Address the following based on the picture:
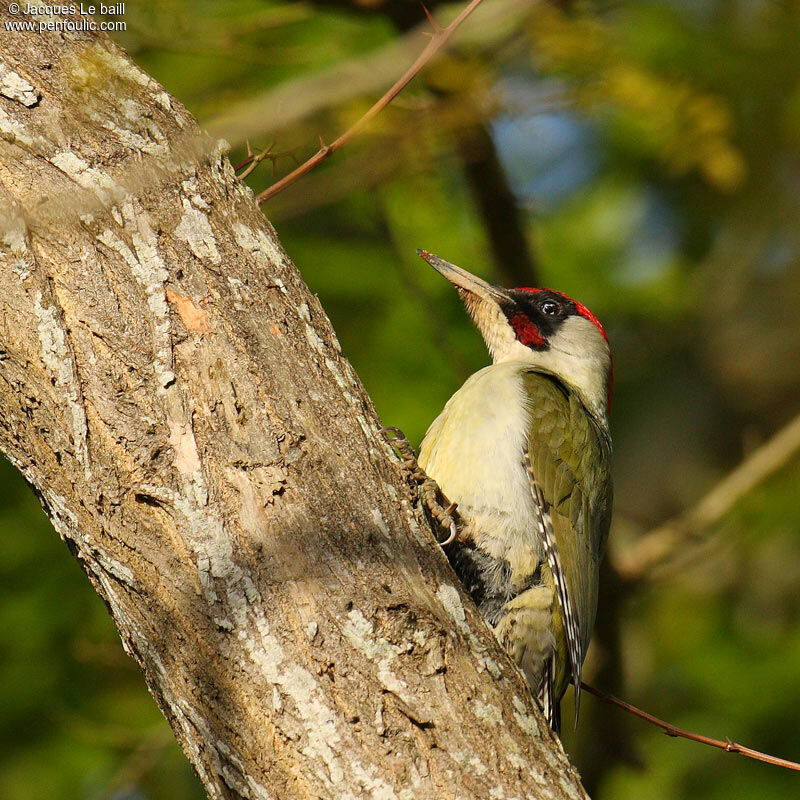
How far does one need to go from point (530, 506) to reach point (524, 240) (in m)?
1.42

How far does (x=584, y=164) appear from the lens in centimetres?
673

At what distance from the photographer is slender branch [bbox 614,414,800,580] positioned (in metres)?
4.69

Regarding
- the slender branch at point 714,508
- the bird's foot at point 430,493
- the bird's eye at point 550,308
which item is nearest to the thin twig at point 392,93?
the bird's foot at point 430,493

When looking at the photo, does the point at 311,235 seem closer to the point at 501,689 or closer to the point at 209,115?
the point at 209,115

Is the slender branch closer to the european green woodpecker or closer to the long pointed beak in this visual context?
the european green woodpecker

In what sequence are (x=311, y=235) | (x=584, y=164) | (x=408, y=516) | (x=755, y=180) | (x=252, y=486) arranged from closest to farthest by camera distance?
1. (x=252, y=486)
2. (x=408, y=516)
3. (x=311, y=235)
4. (x=755, y=180)
5. (x=584, y=164)

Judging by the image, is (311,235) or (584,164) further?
(584,164)

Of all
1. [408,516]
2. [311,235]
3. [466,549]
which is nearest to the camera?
[408,516]

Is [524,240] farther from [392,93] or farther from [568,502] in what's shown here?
[392,93]

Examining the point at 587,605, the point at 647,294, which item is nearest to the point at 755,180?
the point at 647,294

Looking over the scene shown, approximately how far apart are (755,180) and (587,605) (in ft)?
11.5

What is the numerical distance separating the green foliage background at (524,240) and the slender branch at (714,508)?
12 cm

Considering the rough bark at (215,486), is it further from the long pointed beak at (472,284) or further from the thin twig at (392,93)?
the long pointed beak at (472,284)

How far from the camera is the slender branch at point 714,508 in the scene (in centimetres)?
469
